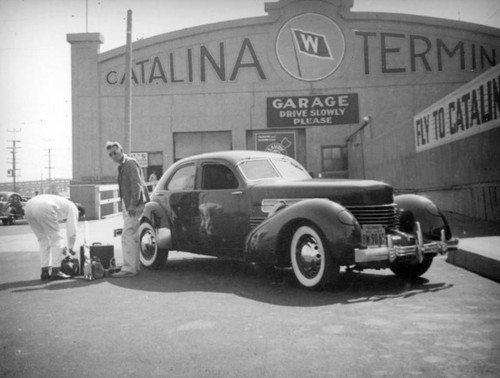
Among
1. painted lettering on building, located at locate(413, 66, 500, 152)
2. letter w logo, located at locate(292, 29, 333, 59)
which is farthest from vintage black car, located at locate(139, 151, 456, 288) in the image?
letter w logo, located at locate(292, 29, 333, 59)

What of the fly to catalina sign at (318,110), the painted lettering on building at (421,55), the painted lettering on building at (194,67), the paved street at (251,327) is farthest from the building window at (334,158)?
the paved street at (251,327)

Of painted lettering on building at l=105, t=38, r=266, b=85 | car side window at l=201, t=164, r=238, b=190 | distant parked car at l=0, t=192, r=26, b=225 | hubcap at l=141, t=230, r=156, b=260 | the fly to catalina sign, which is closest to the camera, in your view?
car side window at l=201, t=164, r=238, b=190

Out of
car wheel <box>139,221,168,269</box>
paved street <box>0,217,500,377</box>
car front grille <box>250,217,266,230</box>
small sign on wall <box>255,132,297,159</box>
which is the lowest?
paved street <box>0,217,500,377</box>

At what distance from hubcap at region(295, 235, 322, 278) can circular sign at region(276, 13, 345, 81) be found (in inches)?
934

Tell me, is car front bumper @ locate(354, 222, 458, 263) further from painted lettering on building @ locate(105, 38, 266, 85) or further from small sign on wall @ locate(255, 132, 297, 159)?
painted lettering on building @ locate(105, 38, 266, 85)

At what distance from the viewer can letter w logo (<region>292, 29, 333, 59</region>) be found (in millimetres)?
27641

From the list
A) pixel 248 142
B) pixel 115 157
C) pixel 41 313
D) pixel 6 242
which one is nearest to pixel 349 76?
pixel 248 142

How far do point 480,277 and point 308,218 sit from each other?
93.3 inches

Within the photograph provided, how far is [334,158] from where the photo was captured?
27.8 meters

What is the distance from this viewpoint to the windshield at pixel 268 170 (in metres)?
6.33

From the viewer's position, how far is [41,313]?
450 cm

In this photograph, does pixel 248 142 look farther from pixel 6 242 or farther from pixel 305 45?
pixel 6 242

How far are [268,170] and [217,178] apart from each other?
0.72 m

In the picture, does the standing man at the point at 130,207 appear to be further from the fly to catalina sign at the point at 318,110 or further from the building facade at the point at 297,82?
the fly to catalina sign at the point at 318,110
